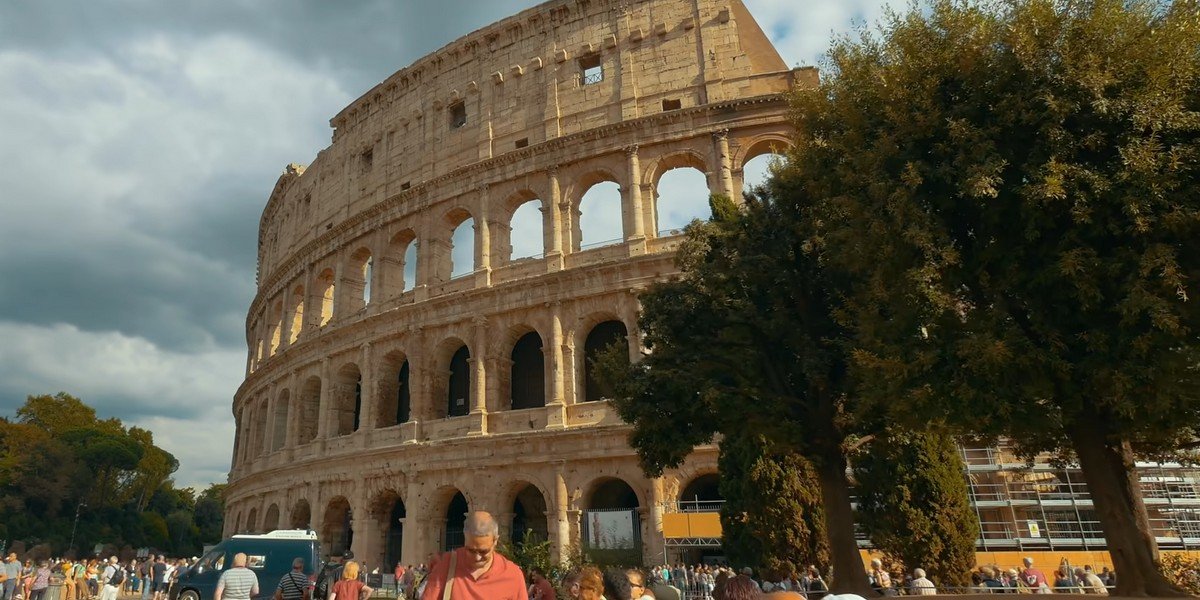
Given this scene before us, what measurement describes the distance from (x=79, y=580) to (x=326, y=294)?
1164 centimetres

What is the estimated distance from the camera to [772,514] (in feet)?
44.6

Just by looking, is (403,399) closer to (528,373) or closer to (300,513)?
(528,373)

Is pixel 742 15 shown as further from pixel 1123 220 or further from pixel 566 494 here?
pixel 1123 220

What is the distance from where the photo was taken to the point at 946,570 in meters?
13.2

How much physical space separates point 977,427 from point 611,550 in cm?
972

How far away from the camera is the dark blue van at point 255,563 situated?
1288 centimetres

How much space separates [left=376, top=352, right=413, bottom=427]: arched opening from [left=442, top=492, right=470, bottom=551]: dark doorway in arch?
2.84 metres

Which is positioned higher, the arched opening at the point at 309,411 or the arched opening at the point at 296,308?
the arched opening at the point at 296,308

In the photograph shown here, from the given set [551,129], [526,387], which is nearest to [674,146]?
[551,129]

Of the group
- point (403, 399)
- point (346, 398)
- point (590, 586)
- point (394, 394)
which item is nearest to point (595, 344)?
point (394, 394)

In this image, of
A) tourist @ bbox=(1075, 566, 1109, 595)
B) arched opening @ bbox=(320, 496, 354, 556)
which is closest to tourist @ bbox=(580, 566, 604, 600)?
tourist @ bbox=(1075, 566, 1109, 595)

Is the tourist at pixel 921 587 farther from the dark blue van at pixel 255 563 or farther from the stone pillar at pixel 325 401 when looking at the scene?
the stone pillar at pixel 325 401

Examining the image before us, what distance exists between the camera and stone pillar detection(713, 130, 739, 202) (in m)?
18.8

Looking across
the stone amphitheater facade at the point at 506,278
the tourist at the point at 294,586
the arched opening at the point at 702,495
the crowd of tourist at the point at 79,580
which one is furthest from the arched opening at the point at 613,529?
the crowd of tourist at the point at 79,580
